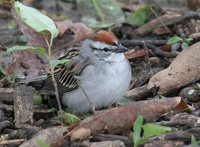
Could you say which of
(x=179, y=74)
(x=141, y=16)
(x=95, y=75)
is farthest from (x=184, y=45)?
(x=141, y=16)

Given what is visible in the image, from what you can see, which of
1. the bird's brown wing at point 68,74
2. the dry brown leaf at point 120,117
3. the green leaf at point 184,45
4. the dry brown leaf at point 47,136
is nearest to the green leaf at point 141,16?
the green leaf at point 184,45

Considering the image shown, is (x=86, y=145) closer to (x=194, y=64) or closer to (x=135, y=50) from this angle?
(x=194, y=64)

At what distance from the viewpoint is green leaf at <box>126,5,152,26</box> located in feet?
24.5

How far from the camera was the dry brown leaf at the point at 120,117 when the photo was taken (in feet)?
14.2

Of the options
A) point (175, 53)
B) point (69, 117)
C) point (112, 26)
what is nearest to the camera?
point (69, 117)

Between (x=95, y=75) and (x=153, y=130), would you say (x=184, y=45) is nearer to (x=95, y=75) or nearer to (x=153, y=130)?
(x=95, y=75)

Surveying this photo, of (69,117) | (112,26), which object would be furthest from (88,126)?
(112,26)

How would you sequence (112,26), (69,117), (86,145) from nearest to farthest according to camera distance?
(86,145)
(69,117)
(112,26)

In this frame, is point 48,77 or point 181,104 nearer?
point 181,104

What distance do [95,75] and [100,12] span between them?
264 cm

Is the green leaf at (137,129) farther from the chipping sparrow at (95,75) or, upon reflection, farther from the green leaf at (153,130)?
the chipping sparrow at (95,75)

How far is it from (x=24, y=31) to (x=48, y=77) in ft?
3.40

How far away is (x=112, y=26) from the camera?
739 centimetres

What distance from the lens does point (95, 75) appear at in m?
5.34
